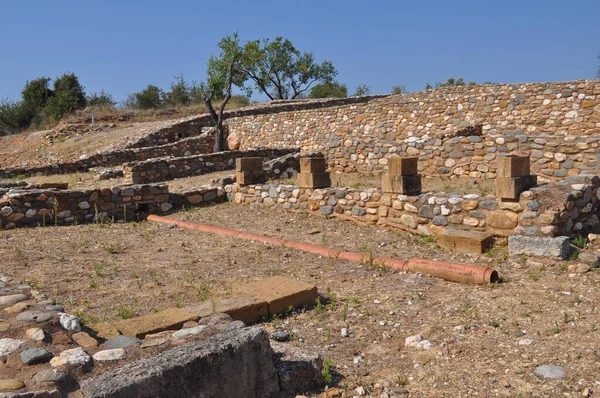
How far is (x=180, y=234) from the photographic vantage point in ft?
31.3

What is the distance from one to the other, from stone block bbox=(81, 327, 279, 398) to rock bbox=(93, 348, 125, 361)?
21cm

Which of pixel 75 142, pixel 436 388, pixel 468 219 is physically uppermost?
pixel 75 142

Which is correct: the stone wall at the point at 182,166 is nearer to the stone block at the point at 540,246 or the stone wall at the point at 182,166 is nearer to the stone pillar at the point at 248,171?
the stone pillar at the point at 248,171

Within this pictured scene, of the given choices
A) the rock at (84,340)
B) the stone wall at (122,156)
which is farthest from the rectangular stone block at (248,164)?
the stone wall at (122,156)

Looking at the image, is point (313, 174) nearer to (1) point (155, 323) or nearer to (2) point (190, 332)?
(1) point (155, 323)

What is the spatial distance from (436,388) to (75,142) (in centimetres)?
2591

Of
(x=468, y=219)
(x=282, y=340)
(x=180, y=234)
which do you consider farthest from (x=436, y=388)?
(x=180, y=234)

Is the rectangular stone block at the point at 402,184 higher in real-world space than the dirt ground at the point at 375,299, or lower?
higher

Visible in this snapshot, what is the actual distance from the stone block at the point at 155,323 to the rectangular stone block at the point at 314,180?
5947mm

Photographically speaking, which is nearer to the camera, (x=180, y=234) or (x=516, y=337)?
(x=516, y=337)

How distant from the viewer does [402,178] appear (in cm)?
873

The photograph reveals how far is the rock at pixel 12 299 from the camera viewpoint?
447 centimetres

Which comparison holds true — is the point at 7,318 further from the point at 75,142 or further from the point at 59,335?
the point at 75,142

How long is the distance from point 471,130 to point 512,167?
7.34 meters
